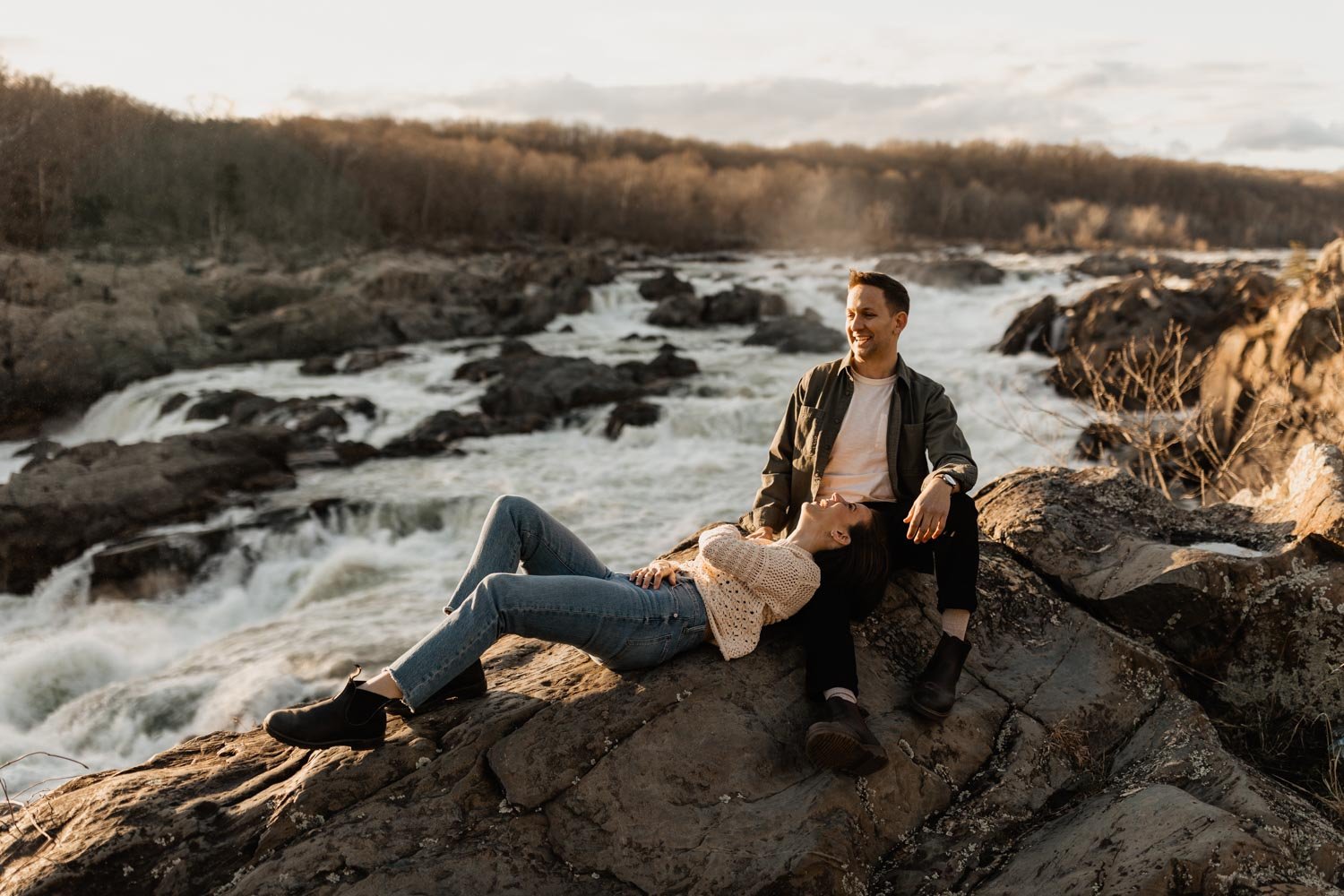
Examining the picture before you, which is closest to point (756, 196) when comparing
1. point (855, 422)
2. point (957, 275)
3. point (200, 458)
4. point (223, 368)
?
point (957, 275)

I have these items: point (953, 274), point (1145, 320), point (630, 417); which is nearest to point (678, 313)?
point (953, 274)

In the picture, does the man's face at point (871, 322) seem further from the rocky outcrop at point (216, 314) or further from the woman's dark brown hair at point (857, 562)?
the rocky outcrop at point (216, 314)

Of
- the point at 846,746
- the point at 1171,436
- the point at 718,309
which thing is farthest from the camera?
the point at 718,309

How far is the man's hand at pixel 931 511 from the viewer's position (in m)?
3.43

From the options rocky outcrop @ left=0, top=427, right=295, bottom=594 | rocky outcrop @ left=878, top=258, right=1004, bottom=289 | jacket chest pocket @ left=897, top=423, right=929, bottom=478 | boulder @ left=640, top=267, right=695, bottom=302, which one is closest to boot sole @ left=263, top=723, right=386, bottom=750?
jacket chest pocket @ left=897, top=423, right=929, bottom=478

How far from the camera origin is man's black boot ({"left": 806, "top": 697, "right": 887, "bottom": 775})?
3010mm

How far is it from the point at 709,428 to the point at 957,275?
14339 mm

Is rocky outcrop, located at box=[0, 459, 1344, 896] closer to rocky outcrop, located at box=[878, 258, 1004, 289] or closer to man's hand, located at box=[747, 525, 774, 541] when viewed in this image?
man's hand, located at box=[747, 525, 774, 541]

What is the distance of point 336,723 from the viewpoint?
3.21 m

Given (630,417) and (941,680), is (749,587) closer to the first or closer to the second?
Answer: (941,680)

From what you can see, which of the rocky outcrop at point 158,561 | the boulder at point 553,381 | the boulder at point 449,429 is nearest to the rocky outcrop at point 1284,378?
the boulder at point 553,381

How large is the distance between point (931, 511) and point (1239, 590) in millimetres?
1530

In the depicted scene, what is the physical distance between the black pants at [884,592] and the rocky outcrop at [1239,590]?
2.84 ft

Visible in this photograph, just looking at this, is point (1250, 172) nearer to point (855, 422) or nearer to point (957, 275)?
point (957, 275)
